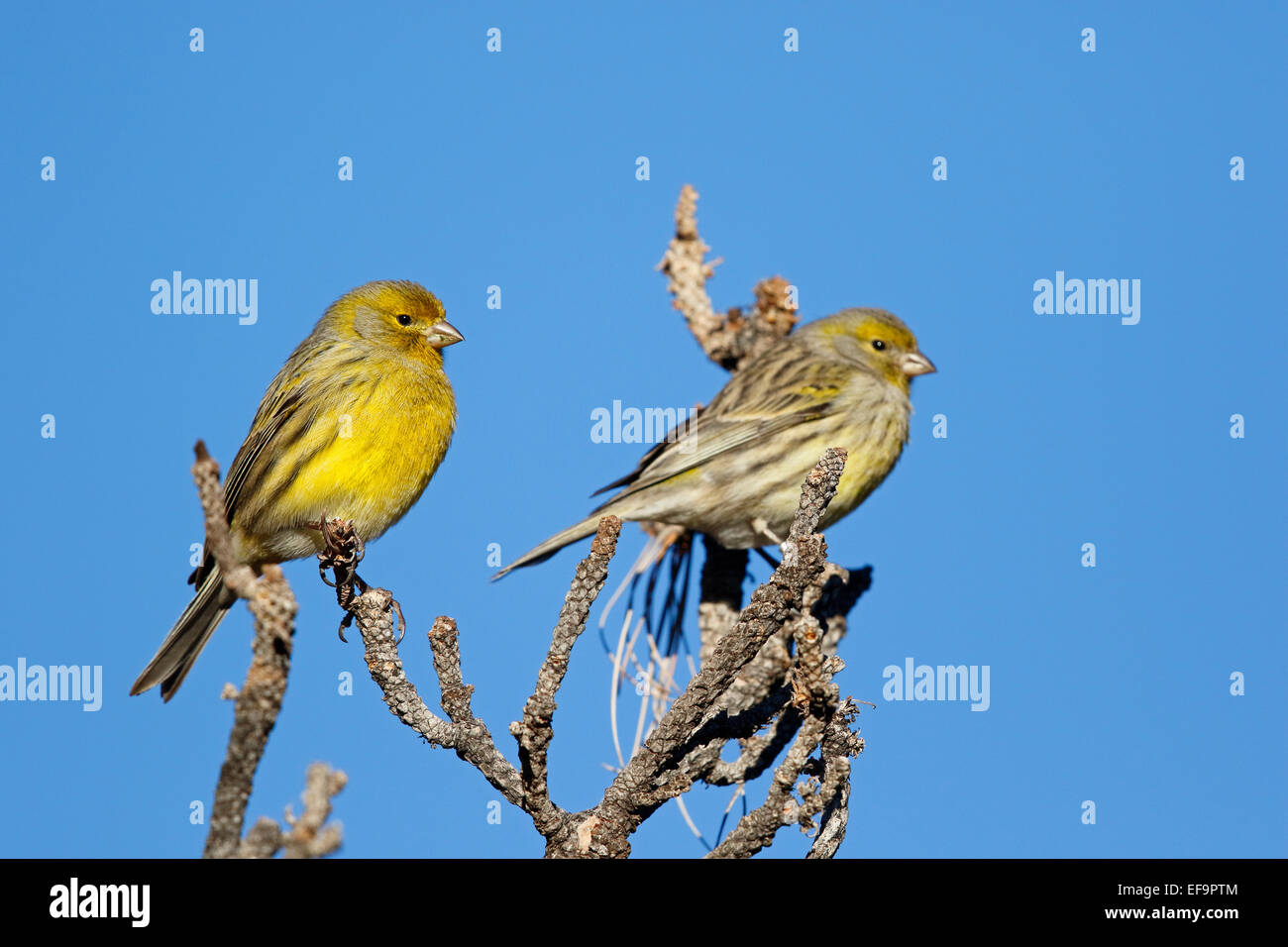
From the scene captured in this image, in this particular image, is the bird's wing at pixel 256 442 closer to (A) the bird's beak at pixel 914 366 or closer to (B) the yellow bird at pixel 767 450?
(B) the yellow bird at pixel 767 450

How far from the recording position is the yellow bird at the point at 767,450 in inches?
294

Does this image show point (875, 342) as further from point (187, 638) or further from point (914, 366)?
point (187, 638)

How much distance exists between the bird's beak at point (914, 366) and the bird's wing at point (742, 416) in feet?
3.10

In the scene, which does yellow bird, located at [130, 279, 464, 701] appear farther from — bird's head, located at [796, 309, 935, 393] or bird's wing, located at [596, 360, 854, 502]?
bird's head, located at [796, 309, 935, 393]

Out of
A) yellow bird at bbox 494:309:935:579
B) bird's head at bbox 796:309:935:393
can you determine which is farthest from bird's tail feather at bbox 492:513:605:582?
bird's head at bbox 796:309:935:393

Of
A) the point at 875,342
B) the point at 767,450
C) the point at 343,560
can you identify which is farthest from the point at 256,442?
the point at 875,342

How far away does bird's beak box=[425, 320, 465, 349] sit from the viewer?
705cm

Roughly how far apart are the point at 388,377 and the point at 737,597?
2.37 m

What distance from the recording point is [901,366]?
353 inches

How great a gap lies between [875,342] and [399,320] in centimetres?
365

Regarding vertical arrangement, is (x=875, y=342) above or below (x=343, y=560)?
above

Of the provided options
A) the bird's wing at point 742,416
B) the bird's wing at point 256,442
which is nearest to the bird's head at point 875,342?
the bird's wing at point 742,416

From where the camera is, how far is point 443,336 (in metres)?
7.06

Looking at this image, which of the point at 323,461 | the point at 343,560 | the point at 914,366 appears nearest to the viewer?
the point at 343,560
